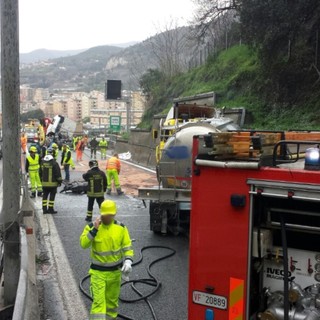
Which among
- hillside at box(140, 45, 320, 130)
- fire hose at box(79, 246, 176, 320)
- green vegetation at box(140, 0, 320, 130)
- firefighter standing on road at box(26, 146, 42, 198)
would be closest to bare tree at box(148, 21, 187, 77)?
hillside at box(140, 45, 320, 130)

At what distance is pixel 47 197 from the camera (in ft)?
43.3

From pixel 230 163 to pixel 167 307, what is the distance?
3290mm

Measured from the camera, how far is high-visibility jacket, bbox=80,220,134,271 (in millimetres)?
5637

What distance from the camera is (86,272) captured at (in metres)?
7.93

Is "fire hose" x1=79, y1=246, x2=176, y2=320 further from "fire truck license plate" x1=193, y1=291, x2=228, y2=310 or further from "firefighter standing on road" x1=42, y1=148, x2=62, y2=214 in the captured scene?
"firefighter standing on road" x1=42, y1=148, x2=62, y2=214

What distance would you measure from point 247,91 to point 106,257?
2149 centimetres

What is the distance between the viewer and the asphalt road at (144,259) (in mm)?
6512

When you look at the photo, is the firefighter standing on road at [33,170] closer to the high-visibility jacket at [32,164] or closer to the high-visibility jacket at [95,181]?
the high-visibility jacket at [32,164]

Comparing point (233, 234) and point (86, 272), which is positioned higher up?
point (233, 234)

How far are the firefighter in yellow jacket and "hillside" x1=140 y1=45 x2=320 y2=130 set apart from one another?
14.1m

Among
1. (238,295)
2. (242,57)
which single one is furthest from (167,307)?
(242,57)

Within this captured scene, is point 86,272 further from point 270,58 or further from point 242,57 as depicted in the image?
point 242,57

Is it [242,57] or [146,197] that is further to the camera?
[242,57]

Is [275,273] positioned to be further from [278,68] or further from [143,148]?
[143,148]
